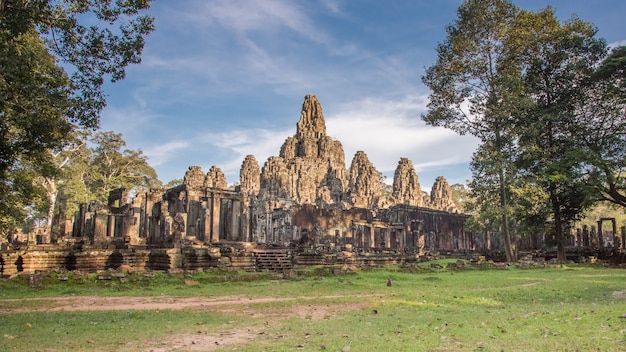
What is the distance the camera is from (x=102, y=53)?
13273mm

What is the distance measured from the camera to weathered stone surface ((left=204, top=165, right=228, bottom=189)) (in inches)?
2323

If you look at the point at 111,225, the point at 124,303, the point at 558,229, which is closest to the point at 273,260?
the point at 124,303

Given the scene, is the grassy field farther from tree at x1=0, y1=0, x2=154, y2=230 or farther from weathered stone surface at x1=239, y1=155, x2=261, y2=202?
weathered stone surface at x1=239, y1=155, x2=261, y2=202

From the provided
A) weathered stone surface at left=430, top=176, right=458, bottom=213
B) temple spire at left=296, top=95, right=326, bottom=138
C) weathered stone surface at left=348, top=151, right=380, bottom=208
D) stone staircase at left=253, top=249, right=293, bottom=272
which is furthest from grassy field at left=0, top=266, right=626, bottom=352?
temple spire at left=296, top=95, right=326, bottom=138

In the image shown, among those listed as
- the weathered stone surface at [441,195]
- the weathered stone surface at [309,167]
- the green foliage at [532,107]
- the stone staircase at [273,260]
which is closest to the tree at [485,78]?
the green foliage at [532,107]

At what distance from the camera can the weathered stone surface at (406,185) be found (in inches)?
2693

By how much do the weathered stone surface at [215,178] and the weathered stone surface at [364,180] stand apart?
1735cm

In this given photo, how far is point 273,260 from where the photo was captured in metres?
23.8

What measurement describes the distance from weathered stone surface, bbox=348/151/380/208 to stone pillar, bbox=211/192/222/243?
34.0m

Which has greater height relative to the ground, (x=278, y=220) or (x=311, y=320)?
(x=278, y=220)

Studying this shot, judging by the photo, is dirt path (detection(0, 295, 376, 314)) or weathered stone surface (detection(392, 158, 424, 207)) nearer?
dirt path (detection(0, 295, 376, 314))

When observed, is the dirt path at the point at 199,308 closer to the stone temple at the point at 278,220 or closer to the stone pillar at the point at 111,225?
the stone temple at the point at 278,220

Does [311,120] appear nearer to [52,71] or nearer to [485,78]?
[485,78]

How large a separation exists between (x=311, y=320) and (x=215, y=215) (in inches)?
950
